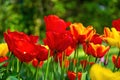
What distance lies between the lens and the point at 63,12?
41.4ft

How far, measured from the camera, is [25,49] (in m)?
1.88

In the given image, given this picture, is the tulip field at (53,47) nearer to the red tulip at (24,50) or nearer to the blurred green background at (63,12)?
the red tulip at (24,50)

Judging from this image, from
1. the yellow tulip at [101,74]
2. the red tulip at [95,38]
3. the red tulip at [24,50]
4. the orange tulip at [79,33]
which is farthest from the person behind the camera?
the red tulip at [95,38]

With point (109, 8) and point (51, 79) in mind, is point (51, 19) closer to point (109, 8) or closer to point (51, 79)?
point (51, 79)

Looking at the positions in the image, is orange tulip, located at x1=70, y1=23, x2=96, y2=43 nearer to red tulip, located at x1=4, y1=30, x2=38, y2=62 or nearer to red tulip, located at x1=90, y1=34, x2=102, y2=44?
red tulip, located at x1=90, y1=34, x2=102, y2=44

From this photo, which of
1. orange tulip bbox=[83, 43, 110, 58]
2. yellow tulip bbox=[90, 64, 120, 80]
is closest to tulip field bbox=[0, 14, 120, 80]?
orange tulip bbox=[83, 43, 110, 58]

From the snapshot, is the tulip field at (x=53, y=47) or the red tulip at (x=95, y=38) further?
the red tulip at (x=95, y=38)

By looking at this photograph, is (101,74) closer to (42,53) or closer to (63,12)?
(42,53)

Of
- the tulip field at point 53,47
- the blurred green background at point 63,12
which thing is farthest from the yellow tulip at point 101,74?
the blurred green background at point 63,12

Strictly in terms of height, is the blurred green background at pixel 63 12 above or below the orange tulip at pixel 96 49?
below

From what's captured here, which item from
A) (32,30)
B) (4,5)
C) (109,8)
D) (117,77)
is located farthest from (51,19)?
(109,8)

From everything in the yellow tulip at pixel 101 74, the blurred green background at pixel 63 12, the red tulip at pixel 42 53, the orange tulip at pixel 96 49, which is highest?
the yellow tulip at pixel 101 74

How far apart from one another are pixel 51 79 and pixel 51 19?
28 centimetres

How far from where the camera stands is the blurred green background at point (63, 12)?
1199 cm
